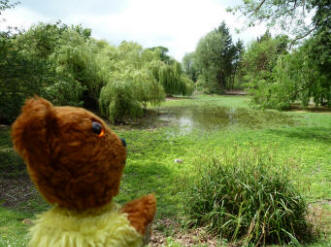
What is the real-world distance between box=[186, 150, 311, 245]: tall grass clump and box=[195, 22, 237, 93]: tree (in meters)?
38.6

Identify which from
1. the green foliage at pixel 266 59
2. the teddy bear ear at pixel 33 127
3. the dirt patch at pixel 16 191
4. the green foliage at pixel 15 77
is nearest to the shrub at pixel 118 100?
the green foliage at pixel 266 59

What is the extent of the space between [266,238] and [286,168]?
3.59 ft

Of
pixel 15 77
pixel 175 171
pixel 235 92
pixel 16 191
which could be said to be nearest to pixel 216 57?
pixel 235 92

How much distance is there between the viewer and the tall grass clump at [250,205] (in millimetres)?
3074

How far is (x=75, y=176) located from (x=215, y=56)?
42.0 m

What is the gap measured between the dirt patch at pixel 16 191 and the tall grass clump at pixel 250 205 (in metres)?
3.07

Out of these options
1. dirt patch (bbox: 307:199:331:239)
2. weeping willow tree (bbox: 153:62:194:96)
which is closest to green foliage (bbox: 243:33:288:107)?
dirt patch (bbox: 307:199:331:239)

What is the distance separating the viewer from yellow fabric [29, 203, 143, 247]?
3.94ft

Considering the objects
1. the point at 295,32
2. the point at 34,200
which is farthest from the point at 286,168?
the point at 295,32

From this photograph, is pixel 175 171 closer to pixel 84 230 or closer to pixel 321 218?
pixel 321 218

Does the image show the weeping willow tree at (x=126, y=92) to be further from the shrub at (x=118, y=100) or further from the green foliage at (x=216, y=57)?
the green foliage at (x=216, y=57)

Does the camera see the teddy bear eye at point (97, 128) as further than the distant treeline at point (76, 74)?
No

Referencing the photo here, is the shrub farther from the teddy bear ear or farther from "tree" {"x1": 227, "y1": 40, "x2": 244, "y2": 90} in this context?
"tree" {"x1": 227, "y1": 40, "x2": 244, "y2": 90}

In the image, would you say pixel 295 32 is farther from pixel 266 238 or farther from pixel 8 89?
pixel 8 89
